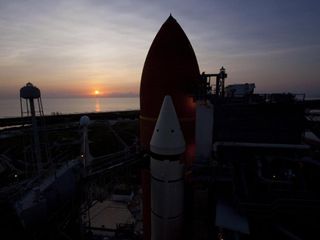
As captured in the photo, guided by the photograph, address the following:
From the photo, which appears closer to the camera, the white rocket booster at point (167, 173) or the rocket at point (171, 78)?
the white rocket booster at point (167, 173)

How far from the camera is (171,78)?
11852mm

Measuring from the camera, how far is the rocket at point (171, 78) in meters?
11.9

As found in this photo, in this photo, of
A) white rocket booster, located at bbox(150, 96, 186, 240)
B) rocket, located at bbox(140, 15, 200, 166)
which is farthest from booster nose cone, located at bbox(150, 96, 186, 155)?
rocket, located at bbox(140, 15, 200, 166)

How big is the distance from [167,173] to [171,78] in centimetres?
487

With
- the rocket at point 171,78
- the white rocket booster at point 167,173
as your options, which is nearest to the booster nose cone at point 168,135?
the white rocket booster at point 167,173

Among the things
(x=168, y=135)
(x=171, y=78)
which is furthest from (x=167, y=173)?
(x=171, y=78)

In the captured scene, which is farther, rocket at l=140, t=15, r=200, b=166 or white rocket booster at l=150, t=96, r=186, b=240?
rocket at l=140, t=15, r=200, b=166

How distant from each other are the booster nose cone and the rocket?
1.50 meters

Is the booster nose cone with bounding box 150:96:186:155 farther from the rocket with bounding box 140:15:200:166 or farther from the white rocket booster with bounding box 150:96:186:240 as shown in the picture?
the rocket with bounding box 140:15:200:166

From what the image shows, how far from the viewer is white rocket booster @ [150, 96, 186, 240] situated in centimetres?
1059

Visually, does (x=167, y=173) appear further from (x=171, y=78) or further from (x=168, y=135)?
(x=171, y=78)

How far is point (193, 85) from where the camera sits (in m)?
12.3

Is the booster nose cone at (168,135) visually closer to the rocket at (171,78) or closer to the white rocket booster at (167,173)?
the white rocket booster at (167,173)

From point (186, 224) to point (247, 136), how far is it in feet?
21.0
